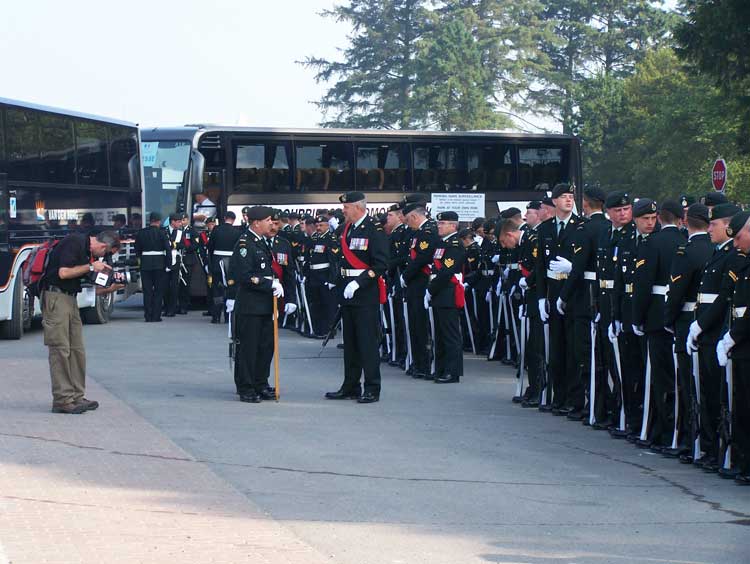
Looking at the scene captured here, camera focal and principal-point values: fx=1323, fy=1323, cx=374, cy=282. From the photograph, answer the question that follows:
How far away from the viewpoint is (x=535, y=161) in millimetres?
33406

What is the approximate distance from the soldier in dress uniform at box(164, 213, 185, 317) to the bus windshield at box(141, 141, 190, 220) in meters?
2.73

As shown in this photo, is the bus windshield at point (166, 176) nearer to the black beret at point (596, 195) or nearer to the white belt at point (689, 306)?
the black beret at point (596, 195)

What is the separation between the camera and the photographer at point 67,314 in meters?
12.0

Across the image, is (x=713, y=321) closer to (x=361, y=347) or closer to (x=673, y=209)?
(x=673, y=209)

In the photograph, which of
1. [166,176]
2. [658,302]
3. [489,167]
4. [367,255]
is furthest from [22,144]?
[489,167]

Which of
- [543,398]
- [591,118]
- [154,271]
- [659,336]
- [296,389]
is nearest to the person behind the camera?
[659,336]

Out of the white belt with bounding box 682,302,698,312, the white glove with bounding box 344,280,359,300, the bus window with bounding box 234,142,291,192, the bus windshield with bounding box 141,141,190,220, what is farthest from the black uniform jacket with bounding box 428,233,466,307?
the bus window with bounding box 234,142,291,192

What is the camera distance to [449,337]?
580 inches

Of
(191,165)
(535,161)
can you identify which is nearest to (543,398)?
(191,165)

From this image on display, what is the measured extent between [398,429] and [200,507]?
348 centimetres

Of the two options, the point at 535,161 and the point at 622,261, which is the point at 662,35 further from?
the point at 622,261

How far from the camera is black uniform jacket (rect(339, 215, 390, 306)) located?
13.1 meters

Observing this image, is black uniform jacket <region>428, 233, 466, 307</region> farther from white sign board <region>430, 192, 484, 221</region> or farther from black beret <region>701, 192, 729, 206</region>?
white sign board <region>430, 192, 484, 221</region>

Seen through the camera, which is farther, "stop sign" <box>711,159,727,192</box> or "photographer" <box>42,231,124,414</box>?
"stop sign" <box>711,159,727,192</box>
